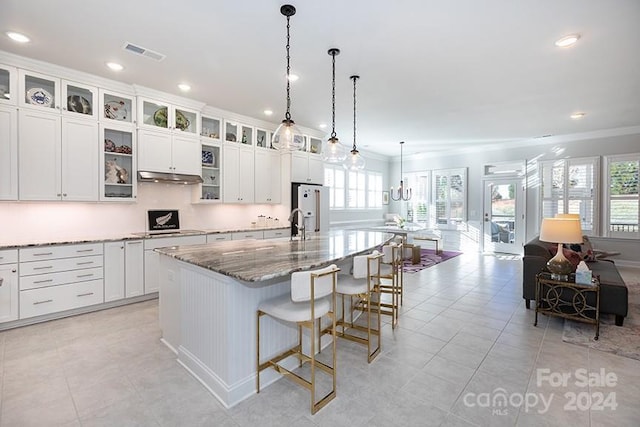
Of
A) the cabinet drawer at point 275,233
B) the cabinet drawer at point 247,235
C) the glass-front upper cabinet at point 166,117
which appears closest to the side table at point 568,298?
the cabinet drawer at point 275,233

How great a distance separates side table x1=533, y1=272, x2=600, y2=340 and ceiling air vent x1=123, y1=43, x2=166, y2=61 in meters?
4.80

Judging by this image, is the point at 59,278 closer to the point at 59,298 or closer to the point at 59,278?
the point at 59,278

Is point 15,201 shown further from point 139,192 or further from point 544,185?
point 544,185

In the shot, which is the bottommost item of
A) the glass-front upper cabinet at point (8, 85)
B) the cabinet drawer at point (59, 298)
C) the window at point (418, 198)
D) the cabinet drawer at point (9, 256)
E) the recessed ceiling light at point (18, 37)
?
the cabinet drawer at point (59, 298)

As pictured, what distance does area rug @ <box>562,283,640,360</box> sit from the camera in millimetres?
2695

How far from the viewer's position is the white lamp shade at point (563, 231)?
3.11m

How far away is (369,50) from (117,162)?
11.7 ft

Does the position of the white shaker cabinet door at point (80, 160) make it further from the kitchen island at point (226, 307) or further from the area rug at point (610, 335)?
the area rug at point (610, 335)

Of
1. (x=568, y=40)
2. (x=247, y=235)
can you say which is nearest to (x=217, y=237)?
(x=247, y=235)

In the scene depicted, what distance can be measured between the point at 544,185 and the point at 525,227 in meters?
1.08

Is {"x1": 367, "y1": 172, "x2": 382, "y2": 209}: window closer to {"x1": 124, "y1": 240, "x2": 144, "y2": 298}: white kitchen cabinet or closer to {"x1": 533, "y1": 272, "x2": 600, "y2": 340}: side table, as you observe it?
{"x1": 533, "y1": 272, "x2": 600, "y2": 340}: side table

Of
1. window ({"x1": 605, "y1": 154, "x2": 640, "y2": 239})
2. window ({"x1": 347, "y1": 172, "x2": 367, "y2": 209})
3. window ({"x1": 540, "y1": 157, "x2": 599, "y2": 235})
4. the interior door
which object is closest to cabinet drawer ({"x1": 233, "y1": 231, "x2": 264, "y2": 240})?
window ({"x1": 347, "y1": 172, "x2": 367, "y2": 209})

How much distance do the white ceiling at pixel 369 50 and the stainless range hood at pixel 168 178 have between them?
118 centimetres

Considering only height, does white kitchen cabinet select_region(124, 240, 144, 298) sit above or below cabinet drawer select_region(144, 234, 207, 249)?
below
